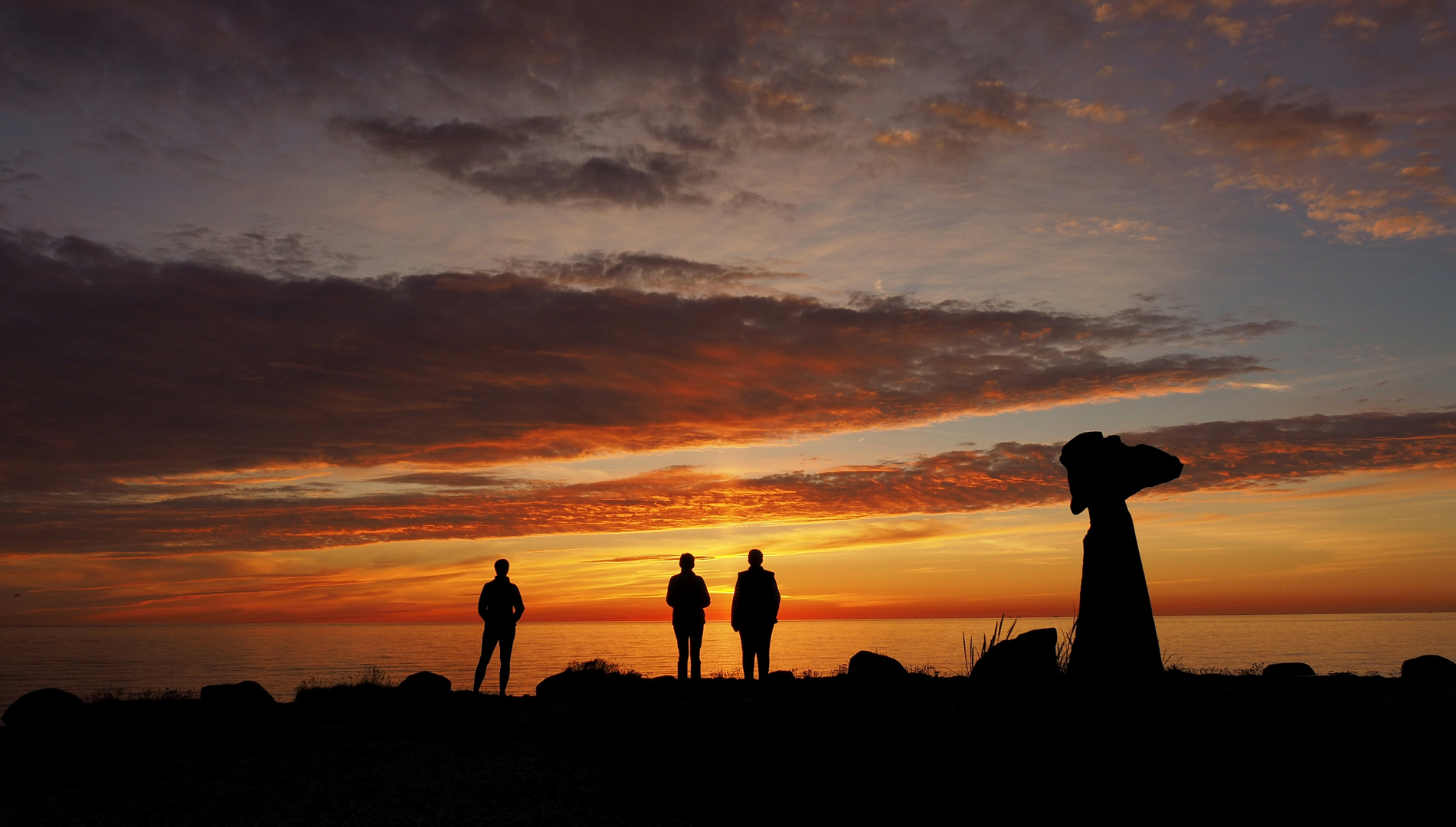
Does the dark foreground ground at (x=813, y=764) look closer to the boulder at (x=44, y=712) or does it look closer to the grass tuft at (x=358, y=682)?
the boulder at (x=44, y=712)

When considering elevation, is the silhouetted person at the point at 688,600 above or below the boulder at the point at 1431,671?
above

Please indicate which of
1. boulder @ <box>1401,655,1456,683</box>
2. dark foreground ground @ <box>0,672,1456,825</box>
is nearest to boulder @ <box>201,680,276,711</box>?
dark foreground ground @ <box>0,672,1456,825</box>

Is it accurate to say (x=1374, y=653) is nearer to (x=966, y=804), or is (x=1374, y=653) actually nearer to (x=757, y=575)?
(x=757, y=575)

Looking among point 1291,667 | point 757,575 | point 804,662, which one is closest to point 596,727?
point 757,575

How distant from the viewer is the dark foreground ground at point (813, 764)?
7.21m

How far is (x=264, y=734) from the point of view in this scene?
12125mm

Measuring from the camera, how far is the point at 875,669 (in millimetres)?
11867

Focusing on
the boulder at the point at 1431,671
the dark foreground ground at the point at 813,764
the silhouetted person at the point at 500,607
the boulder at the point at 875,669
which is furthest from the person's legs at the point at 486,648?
the boulder at the point at 1431,671

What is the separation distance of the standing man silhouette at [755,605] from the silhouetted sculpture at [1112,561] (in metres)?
6.15

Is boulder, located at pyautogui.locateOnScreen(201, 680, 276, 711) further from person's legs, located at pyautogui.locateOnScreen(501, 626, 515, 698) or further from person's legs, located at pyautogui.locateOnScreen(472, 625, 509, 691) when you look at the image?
person's legs, located at pyautogui.locateOnScreen(501, 626, 515, 698)

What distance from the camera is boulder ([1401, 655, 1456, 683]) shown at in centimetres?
1673

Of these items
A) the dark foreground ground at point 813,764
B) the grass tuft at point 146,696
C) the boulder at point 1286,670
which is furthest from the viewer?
the boulder at point 1286,670

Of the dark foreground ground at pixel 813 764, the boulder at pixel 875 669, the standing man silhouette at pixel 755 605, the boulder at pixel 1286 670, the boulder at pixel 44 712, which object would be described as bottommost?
the dark foreground ground at pixel 813 764

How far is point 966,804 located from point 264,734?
1010 centimetres
